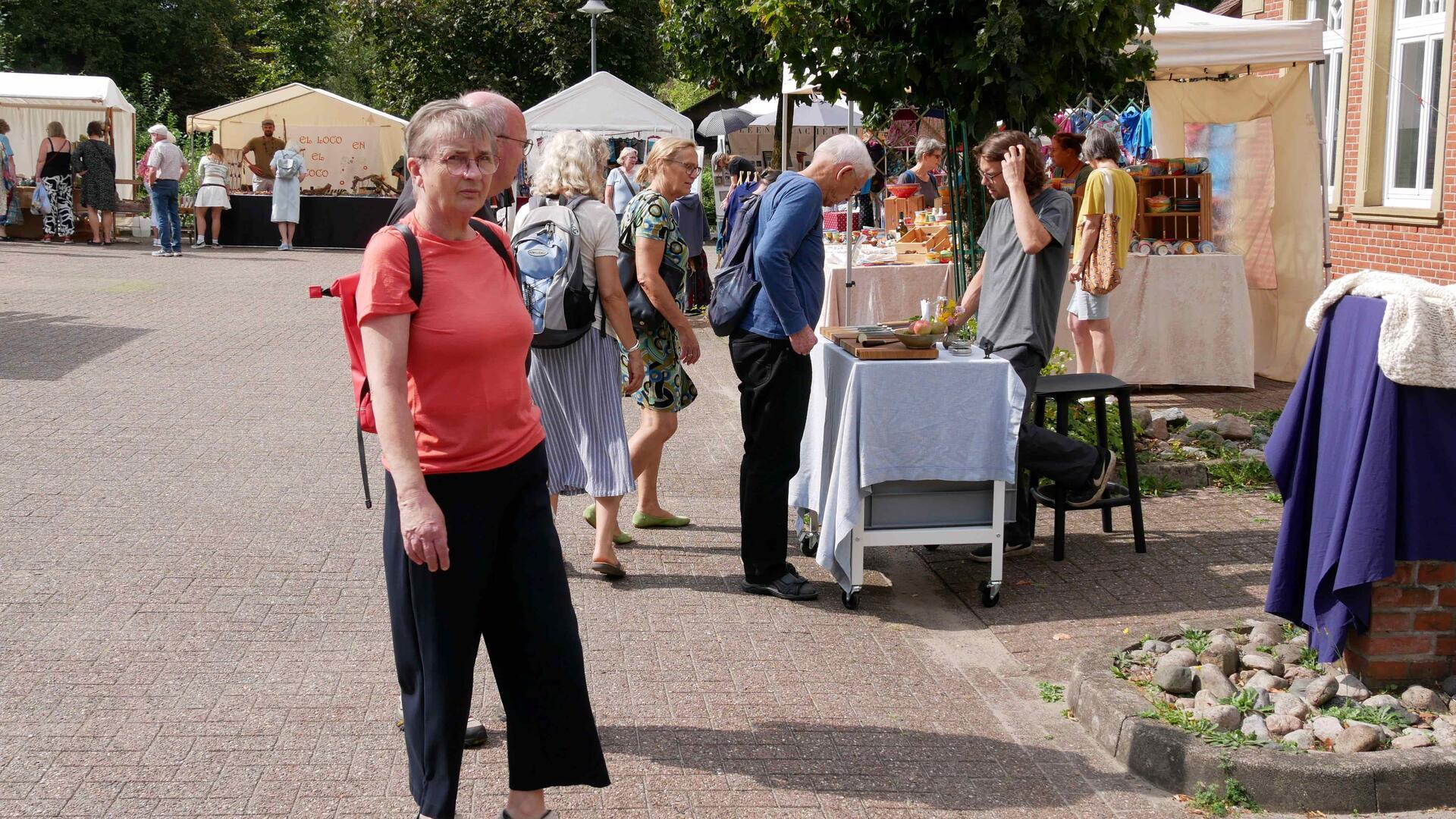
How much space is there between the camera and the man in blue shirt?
5551mm

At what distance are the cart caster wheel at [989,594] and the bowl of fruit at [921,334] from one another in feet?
3.42

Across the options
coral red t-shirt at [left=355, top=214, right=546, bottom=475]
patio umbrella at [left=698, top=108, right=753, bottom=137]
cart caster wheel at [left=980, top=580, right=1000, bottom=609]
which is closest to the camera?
coral red t-shirt at [left=355, top=214, right=546, bottom=475]

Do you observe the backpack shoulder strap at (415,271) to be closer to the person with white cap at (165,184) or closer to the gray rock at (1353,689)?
the gray rock at (1353,689)

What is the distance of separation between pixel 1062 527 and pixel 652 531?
2.00 m

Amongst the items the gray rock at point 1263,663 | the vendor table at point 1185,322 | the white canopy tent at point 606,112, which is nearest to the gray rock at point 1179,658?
the gray rock at point 1263,663

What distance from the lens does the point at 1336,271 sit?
14250mm

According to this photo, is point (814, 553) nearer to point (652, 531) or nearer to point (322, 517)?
point (652, 531)

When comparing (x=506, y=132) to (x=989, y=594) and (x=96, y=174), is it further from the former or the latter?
(x=96, y=174)

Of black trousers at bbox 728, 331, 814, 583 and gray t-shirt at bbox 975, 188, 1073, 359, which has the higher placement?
gray t-shirt at bbox 975, 188, 1073, 359

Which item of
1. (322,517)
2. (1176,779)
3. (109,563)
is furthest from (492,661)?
(322,517)

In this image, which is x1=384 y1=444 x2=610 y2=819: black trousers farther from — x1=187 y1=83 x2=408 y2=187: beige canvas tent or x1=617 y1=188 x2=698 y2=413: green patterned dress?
x1=187 y1=83 x2=408 y2=187: beige canvas tent

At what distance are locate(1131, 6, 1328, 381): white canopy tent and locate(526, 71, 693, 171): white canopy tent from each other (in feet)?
37.4

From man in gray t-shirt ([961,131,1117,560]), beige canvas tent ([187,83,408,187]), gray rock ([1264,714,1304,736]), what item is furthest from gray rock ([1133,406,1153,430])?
beige canvas tent ([187,83,408,187])

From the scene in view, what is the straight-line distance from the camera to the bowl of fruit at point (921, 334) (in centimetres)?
575
